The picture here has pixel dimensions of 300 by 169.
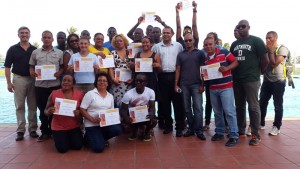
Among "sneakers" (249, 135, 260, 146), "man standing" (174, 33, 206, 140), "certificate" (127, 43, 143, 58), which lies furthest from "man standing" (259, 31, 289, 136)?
"certificate" (127, 43, 143, 58)

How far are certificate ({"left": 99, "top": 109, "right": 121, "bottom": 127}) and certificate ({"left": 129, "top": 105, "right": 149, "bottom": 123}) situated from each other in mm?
355

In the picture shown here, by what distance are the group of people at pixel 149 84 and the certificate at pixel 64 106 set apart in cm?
9

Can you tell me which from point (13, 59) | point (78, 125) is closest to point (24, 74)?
point (13, 59)

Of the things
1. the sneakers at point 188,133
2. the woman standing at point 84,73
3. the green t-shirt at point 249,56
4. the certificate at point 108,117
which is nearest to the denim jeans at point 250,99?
the green t-shirt at point 249,56

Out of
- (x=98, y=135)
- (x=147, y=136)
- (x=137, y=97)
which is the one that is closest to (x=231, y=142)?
(x=147, y=136)

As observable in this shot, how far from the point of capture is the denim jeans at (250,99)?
4312 mm

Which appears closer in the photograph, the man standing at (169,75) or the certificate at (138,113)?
the certificate at (138,113)

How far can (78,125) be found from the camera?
4.29m

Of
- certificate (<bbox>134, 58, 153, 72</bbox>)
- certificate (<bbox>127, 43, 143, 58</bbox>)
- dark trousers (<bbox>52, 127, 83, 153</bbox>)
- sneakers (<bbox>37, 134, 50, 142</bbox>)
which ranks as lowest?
sneakers (<bbox>37, 134, 50, 142</bbox>)

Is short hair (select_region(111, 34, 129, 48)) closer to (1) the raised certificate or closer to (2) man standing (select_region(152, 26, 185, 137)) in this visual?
(1) the raised certificate

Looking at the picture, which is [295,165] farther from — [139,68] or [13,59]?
[13,59]

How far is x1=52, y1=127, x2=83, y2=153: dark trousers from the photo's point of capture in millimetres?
4043

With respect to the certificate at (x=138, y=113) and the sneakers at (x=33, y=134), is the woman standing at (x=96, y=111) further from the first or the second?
the sneakers at (x=33, y=134)

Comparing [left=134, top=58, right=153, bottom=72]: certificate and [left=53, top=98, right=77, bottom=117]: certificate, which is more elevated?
[left=134, top=58, right=153, bottom=72]: certificate
